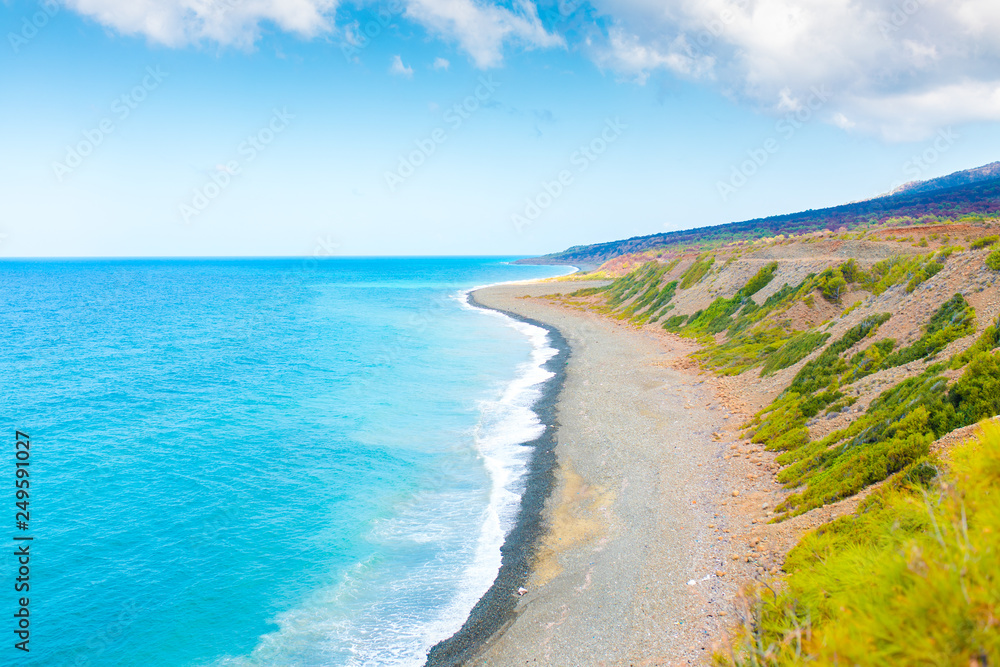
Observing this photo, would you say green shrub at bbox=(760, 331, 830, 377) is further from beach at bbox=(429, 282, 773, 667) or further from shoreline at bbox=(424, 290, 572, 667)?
shoreline at bbox=(424, 290, 572, 667)

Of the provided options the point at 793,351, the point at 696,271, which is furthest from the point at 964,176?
the point at 793,351

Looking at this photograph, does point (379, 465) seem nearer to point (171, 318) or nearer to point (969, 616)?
point (969, 616)

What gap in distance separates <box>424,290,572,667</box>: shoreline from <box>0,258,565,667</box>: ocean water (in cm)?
43

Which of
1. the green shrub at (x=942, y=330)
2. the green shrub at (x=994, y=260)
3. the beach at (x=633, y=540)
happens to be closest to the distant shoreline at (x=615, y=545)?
the beach at (x=633, y=540)

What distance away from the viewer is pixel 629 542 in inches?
595

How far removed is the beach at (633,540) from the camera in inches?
447

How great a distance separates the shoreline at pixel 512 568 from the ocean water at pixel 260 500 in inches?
16.9

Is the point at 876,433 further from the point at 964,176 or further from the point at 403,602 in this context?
the point at 964,176

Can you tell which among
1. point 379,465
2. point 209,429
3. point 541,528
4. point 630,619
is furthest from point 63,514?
point 630,619

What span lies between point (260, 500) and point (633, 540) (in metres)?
14.2

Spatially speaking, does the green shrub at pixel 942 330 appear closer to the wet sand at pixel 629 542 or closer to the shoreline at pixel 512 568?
the wet sand at pixel 629 542

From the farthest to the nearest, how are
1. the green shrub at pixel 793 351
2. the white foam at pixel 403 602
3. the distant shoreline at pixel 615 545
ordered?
1. the green shrub at pixel 793 351
2. the white foam at pixel 403 602
3. the distant shoreline at pixel 615 545

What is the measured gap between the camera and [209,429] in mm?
Answer: 27078

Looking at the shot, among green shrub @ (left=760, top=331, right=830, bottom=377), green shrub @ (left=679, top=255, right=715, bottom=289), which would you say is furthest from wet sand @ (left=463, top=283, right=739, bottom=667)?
green shrub @ (left=679, top=255, right=715, bottom=289)
